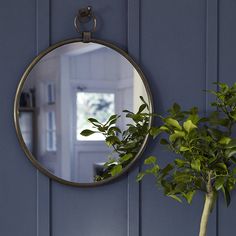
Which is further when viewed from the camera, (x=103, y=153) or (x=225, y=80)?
(x=225, y=80)

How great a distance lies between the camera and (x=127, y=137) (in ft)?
7.29

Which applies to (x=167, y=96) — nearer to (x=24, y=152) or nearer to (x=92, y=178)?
(x=92, y=178)

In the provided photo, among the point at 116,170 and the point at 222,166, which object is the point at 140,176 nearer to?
the point at 116,170

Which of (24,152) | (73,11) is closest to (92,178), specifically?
(24,152)

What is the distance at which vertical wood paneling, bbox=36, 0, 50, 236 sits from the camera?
2137 millimetres

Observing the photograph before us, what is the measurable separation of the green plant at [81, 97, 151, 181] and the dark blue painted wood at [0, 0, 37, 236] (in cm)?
30

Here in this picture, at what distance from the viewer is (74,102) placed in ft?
7.14

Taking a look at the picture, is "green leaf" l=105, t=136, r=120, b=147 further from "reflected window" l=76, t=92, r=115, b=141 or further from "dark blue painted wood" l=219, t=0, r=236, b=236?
"dark blue painted wood" l=219, t=0, r=236, b=236

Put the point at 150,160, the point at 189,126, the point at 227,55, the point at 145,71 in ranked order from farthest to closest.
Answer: the point at 227,55 < the point at 145,71 < the point at 150,160 < the point at 189,126

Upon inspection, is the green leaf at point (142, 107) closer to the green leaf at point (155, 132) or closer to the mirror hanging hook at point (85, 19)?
the green leaf at point (155, 132)

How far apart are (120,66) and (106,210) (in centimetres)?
65

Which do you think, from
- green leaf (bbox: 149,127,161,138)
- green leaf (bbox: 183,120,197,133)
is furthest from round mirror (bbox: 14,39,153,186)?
green leaf (bbox: 183,120,197,133)

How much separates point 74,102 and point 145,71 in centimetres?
37

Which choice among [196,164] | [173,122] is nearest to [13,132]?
[173,122]
